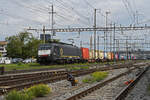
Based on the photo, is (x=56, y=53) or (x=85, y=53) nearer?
(x=56, y=53)

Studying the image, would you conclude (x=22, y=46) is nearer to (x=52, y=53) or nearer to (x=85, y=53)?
(x=85, y=53)

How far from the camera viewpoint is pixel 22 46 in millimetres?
73000

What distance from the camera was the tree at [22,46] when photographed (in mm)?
71000

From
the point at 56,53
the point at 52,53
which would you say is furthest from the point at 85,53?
the point at 52,53

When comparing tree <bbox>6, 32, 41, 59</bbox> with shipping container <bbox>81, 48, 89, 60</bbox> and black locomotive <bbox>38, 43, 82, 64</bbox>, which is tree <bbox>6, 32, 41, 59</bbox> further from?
black locomotive <bbox>38, 43, 82, 64</bbox>

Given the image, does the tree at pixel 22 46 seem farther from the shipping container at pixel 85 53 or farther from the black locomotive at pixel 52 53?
the black locomotive at pixel 52 53

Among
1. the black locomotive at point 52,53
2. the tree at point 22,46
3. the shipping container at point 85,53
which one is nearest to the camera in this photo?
the black locomotive at point 52,53

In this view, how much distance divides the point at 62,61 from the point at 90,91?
26.5 metres

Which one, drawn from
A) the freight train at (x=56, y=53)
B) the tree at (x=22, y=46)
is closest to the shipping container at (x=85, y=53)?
the freight train at (x=56, y=53)

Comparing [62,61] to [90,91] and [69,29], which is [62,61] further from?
[90,91]

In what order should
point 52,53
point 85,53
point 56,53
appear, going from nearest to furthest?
point 52,53, point 56,53, point 85,53

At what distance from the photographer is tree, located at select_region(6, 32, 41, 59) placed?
233 feet

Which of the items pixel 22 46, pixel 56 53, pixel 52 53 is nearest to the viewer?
pixel 52 53

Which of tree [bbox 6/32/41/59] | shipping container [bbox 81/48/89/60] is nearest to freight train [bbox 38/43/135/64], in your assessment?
shipping container [bbox 81/48/89/60]
